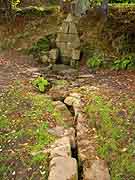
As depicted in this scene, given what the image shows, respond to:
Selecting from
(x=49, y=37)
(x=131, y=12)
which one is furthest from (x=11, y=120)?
(x=131, y=12)

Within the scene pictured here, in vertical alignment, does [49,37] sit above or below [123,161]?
above

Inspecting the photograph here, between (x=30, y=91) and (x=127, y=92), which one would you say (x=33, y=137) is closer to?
(x=30, y=91)

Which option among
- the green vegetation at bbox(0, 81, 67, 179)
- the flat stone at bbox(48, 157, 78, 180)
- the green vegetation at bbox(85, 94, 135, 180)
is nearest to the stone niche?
the green vegetation at bbox(0, 81, 67, 179)

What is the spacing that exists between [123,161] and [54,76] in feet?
16.0

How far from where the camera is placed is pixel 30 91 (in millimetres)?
9375

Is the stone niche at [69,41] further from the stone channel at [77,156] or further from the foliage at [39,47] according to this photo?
the stone channel at [77,156]

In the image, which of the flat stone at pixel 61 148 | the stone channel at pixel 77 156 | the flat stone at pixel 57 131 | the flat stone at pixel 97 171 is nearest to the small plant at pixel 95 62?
the stone channel at pixel 77 156

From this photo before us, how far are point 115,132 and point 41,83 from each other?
310 cm

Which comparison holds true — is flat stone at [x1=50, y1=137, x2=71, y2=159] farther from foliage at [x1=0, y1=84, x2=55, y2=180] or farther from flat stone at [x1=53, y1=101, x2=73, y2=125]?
flat stone at [x1=53, y1=101, x2=73, y2=125]

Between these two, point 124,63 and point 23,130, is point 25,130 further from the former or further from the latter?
point 124,63

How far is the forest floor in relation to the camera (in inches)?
255

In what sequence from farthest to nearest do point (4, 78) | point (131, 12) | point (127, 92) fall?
point (131, 12)
point (4, 78)
point (127, 92)

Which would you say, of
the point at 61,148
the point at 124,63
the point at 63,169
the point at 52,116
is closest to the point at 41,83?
the point at 52,116

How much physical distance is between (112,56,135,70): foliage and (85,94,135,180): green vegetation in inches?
105
